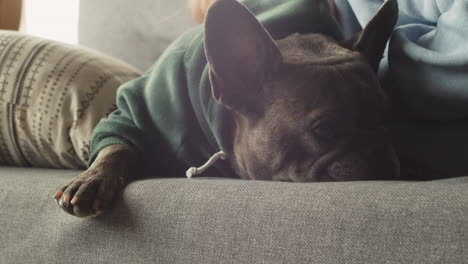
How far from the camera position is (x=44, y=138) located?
1229 mm

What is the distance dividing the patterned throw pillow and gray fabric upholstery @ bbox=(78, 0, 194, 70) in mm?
523

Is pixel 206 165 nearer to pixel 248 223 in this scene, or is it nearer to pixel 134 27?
pixel 248 223

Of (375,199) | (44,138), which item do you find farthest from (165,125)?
(375,199)

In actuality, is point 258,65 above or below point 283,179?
above

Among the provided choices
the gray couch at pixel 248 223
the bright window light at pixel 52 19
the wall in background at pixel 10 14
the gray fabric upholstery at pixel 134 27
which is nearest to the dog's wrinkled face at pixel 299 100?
the gray couch at pixel 248 223

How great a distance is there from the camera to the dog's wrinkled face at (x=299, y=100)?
873mm

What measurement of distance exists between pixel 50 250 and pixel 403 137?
0.65 metres

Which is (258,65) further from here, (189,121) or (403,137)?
(403,137)

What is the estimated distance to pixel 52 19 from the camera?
8.62 ft

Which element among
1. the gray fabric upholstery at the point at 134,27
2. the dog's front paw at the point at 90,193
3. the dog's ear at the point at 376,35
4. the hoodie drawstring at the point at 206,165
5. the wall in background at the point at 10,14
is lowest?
the wall in background at the point at 10,14

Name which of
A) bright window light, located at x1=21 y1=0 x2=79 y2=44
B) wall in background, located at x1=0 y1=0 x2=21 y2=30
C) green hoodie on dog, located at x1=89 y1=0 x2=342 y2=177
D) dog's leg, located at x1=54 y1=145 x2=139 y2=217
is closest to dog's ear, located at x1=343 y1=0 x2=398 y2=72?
green hoodie on dog, located at x1=89 y1=0 x2=342 y2=177

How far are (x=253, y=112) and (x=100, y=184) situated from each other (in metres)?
0.31

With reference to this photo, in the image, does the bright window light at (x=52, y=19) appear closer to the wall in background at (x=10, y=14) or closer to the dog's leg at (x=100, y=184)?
the wall in background at (x=10, y=14)

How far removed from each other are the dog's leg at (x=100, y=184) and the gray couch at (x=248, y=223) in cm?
2
